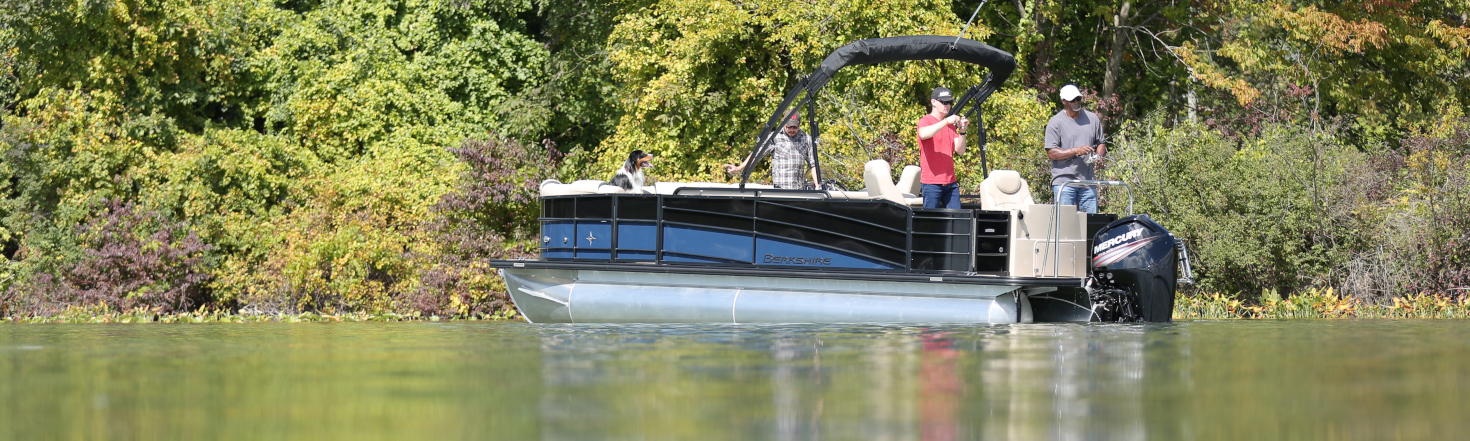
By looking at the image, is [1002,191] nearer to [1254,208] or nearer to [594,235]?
[594,235]

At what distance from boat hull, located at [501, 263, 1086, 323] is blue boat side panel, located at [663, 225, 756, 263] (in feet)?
0.62

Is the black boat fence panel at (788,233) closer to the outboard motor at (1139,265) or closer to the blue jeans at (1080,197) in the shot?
the blue jeans at (1080,197)

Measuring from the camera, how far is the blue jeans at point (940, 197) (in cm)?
1170

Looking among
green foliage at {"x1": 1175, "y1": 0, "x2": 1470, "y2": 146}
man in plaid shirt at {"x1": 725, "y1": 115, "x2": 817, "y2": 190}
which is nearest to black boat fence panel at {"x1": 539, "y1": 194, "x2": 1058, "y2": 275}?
man in plaid shirt at {"x1": 725, "y1": 115, "x2": 817, "y2": 190}

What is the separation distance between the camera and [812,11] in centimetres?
1930

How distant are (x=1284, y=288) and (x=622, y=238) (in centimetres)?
733

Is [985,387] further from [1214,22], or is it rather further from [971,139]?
[1214,22]

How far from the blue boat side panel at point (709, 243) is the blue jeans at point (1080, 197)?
234 cm

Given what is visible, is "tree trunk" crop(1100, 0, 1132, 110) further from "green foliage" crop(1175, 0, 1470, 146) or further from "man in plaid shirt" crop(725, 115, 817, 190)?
"man in plaid shirt" crop(725, 115, 817, 190)

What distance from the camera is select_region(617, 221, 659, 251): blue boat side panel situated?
1203 centimetres

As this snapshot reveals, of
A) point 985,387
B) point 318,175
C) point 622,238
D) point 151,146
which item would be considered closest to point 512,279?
point 622,238

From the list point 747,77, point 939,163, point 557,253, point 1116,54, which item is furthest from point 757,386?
point 1116,54

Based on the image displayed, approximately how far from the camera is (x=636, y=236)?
39.8ft

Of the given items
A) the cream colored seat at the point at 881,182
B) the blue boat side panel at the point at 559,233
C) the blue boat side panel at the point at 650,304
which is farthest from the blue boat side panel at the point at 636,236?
the cream colored seat at the point at 881,182
